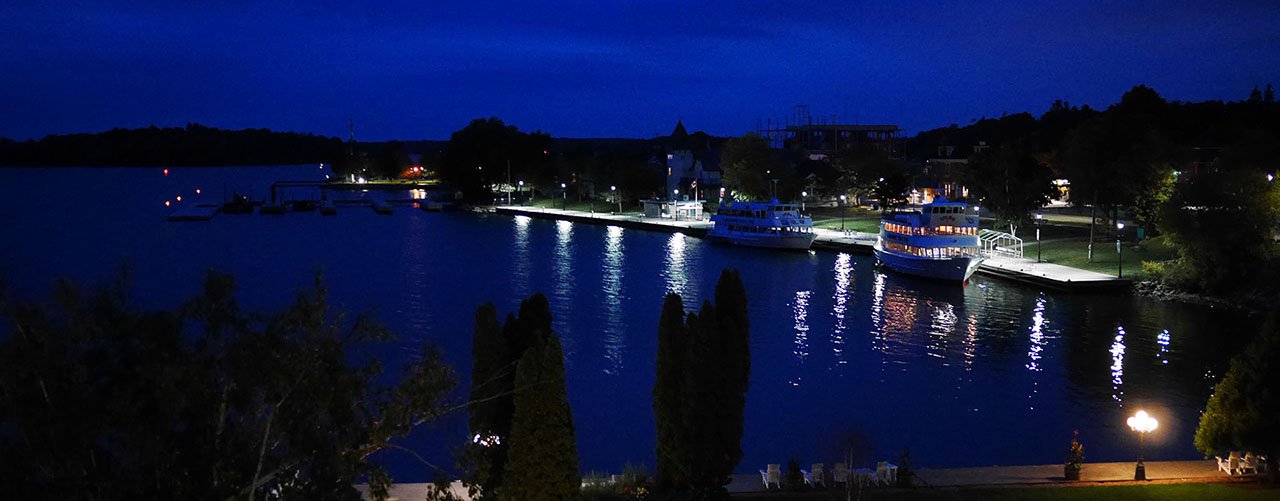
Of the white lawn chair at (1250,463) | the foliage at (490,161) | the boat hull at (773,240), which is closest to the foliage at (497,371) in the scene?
the white lawn chair at (1250,463)

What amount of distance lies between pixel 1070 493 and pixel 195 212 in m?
96.0

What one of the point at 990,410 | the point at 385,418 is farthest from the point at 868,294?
the point at 385,418

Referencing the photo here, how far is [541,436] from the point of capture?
12680 millimetres

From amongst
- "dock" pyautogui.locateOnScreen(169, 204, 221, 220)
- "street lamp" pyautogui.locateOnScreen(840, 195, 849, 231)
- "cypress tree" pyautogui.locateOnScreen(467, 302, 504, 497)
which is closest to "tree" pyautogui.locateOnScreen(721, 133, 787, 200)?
"street lamp" pyautogui.locateOnScreen(840, 195, 849, 231)

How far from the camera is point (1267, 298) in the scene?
132ft

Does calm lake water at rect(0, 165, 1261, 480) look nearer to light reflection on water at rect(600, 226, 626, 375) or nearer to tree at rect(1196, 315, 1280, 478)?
light reflection on water at rect(600, 226, 626, 375)

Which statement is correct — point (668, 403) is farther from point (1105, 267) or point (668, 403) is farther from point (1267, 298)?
point (1105, 267)

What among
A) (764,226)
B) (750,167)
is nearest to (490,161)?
(750,167)

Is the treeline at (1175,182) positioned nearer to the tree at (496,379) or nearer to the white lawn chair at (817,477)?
the white lawn chair at (817,477)

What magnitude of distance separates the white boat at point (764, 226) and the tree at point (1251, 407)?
47.5 metres

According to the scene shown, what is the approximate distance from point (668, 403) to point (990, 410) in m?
14.4

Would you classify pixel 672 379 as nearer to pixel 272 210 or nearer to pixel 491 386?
pixel 491 386

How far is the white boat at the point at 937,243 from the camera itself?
48.7 m

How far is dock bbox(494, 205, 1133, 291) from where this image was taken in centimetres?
4484
